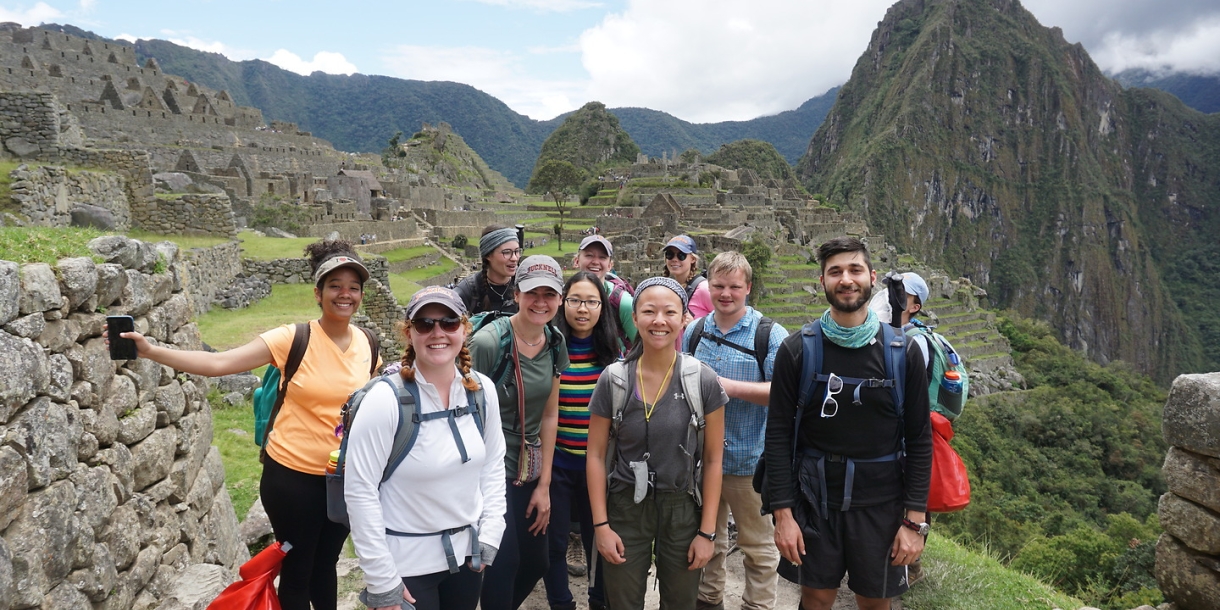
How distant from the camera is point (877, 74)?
6393 inches

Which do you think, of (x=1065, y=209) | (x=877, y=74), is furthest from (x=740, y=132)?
(x=1065, y=209)

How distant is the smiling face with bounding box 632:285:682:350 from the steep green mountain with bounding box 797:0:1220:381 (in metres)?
121

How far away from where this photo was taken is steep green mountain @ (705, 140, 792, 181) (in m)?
76.3

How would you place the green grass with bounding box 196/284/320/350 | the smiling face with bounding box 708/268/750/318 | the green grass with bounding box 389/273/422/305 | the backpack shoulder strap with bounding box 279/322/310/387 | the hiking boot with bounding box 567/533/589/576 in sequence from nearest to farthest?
the backpack shoulder strap with bounding box 279/322/310/387
the smiling face with bounding box 708/268/750/318
the hiking boot with bounding box 567/533/589/576
the green grass with bounding box 196/284/320/350
the green grass with bounding box 389/273/422/305

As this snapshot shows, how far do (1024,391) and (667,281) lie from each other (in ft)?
123

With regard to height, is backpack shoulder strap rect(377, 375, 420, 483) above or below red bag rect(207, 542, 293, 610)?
above

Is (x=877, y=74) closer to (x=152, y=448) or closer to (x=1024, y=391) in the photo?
(x=1024, y=391)

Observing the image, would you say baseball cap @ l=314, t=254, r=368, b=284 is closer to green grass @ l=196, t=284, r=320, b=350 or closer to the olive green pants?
the olive green pants

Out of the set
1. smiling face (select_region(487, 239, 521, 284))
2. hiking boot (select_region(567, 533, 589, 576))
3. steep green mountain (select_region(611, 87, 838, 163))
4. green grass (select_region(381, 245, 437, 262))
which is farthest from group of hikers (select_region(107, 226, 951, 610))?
steep green mountain (select_region(611, 87, 838, 163))

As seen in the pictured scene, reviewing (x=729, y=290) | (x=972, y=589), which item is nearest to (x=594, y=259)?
(x=729, y=290)

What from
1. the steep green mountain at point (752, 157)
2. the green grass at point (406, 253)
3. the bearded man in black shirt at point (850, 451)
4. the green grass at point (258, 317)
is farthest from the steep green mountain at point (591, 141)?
the bearded man in black shirt at point (850, 451)

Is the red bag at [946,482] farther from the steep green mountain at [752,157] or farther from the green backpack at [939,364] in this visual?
the steep green mountain at [752,157]

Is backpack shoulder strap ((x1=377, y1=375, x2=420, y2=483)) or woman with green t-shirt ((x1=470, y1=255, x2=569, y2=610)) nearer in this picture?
backpack shoulder strap ((x1=377, y1=375, x2=420, y2=483))

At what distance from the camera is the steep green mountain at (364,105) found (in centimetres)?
8462
